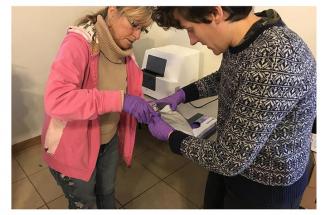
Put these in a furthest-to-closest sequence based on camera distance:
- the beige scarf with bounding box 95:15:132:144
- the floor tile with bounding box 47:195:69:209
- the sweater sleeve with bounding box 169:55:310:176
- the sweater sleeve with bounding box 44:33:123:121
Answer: the floor tile with bounding box 47:195:69:209 → the beige scarf with bounding box 95:15:132:144 → the sweater sleeve with bounding box 44:33:123:121 → the sweater sleeve with bounding box 169:55:310:176

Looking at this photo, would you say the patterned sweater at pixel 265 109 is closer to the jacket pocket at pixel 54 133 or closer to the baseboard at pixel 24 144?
the jacket pocket at pixel 54 133

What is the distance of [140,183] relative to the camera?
76.0 inches

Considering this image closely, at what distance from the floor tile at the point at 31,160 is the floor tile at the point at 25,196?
0.41 ft

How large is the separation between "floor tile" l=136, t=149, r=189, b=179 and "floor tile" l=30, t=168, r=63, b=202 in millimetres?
616

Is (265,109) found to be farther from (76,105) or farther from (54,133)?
(54,133)

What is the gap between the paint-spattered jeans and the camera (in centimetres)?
109

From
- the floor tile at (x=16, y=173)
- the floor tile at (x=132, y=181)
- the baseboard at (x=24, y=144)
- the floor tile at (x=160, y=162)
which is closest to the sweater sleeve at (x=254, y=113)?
the floor tile at (x=132, y=181)

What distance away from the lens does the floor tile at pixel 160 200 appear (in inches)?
68.6

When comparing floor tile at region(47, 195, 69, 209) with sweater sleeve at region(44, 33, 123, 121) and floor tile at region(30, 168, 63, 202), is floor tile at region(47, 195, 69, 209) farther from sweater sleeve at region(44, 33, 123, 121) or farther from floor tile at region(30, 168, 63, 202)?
sweater sleeve at region(44, 33, 123, 121)

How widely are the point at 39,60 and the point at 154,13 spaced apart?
1516 mm

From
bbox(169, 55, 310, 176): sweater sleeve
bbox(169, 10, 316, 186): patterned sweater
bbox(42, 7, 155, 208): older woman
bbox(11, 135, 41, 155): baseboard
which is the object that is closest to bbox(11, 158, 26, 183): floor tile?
bbox(11, 135, 41, 155): baseboard

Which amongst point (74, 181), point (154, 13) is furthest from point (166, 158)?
point (154, 13)

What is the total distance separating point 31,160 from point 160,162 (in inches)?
38.9

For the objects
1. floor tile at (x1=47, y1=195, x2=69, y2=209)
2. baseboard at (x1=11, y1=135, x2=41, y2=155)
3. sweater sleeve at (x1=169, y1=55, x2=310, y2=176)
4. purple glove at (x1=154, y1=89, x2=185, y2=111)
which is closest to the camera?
sweater sleeve at (x1=169, y1=55, x2=310, y2=176)
